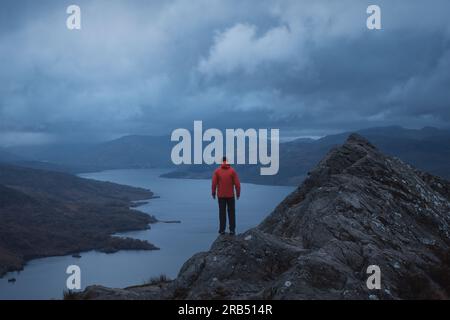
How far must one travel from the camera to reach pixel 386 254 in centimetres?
1620

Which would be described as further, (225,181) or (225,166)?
(225,166)

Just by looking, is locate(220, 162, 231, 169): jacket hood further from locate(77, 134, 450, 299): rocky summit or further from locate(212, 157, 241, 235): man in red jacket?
locate(77, 134, 450, 299): rocky summit

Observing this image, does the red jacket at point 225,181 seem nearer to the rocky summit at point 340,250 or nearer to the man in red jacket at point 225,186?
the man in red jacket at point 225,186

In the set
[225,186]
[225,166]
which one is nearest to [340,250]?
[225,186]

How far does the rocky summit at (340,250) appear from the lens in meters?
14.3

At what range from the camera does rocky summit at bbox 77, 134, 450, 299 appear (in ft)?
46.8

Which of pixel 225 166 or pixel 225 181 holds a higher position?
pixel 225 166

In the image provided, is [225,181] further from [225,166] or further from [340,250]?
[340,250]

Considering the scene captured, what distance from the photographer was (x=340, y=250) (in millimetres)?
16234
